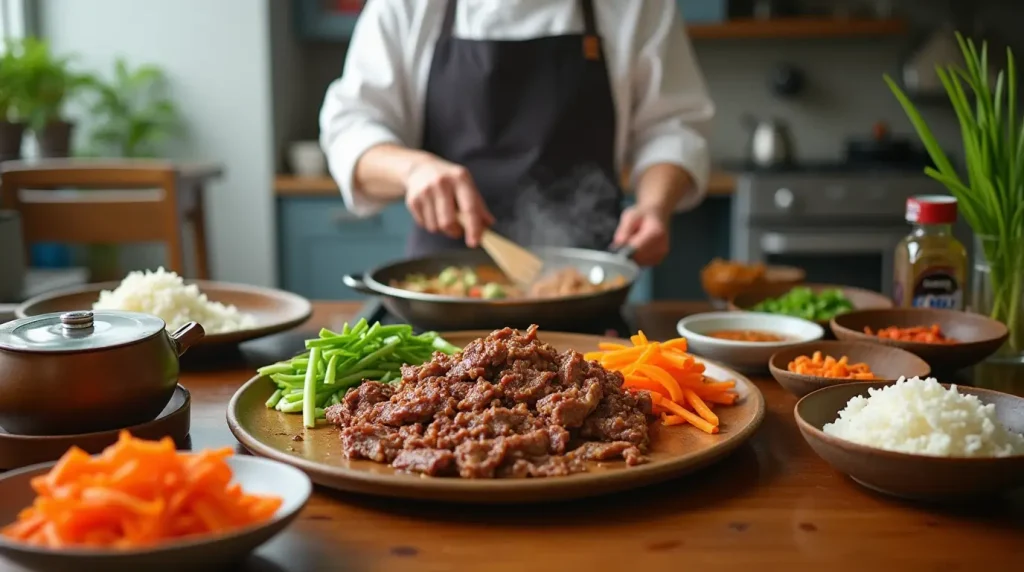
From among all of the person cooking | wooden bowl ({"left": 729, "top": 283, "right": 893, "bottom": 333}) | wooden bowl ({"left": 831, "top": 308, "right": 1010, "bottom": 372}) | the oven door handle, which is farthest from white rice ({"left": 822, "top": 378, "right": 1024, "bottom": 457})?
the oven door handle

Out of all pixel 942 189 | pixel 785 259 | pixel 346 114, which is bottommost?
pixel 785 259

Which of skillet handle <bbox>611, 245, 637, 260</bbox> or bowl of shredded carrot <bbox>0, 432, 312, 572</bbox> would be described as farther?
skillet handle <bbox>611, 245, 637, 260</bbox>

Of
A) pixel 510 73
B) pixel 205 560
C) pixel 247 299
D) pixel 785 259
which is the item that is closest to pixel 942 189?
pixel 785 259

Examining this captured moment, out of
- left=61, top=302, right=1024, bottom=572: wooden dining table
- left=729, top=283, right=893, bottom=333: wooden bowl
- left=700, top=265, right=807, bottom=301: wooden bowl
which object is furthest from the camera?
left=700, top=265, right=807, bottom=301: wooden bowl

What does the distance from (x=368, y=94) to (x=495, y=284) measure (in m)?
0.74

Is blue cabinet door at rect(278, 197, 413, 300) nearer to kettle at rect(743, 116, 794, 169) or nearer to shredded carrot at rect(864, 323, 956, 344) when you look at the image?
kettle at rect(743, 116, 794, 169)

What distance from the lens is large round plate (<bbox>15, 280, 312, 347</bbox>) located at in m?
1.56

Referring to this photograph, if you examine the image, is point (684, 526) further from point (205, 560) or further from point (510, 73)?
point (510, 73)

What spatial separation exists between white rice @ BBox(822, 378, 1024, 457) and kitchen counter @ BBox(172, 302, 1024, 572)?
62 mm

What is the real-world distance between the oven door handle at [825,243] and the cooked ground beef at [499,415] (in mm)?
2847

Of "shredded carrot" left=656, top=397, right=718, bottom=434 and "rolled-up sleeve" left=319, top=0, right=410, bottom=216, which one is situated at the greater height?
"rolled-up sleeve" left=319, top=0, right=410, bottom=216

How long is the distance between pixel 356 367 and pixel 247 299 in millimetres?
616

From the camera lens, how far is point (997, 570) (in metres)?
Result: 0.86

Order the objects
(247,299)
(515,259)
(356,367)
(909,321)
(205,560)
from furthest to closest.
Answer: (515,259), (247,299), (909,321), (356,367), (205,560)
